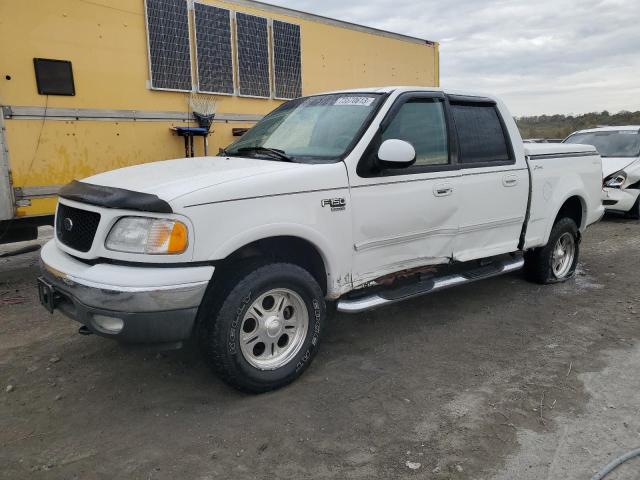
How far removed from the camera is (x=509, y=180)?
189 inches

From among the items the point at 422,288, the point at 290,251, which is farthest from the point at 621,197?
the point at 290,251

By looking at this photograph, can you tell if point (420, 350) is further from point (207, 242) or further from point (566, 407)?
point (207, 242)

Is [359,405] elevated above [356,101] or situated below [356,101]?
below

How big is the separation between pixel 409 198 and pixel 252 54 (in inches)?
148

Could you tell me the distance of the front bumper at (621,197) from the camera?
995cm

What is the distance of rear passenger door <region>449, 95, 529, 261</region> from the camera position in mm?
4449

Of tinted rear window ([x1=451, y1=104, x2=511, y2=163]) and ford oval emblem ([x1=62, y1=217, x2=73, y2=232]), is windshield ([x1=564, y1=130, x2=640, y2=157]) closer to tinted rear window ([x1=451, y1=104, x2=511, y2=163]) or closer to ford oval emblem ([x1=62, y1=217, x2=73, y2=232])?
tinted rear window ([x1=451, y1=104, x2=511, y2=163])

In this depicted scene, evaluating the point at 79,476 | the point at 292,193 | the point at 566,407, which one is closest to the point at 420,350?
the point at 566,407

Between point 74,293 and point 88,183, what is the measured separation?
854mm

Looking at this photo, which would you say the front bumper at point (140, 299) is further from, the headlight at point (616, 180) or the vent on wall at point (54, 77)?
the headlight at point (616, 180)

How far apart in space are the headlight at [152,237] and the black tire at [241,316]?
422mm

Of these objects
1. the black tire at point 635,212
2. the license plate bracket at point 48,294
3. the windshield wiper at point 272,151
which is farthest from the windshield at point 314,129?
the black tire at point 635,212

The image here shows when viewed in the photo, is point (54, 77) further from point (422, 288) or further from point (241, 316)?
point (422, 288)

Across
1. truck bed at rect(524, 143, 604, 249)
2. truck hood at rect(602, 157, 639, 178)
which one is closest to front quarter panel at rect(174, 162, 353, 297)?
truck bed at rect(524, 143, 604, 249)
